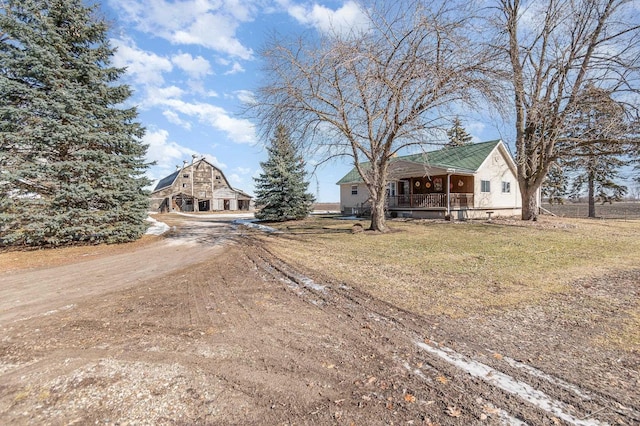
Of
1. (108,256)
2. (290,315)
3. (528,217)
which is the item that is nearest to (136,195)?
(108,256)

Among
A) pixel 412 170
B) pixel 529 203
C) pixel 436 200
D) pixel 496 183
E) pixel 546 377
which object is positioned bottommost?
pixel 546 377

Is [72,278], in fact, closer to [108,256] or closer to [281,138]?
[108,256]

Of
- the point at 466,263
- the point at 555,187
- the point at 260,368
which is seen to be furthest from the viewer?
the point at 555,187

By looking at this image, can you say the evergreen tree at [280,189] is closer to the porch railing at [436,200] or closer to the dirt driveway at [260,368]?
the porch railing at [436,200]

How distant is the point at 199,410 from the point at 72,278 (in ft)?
21.2

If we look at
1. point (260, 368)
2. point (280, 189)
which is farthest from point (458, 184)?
point (260, 368)

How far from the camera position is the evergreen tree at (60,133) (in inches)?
396

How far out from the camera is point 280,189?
2108 centimetres

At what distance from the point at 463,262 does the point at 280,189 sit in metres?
15.3

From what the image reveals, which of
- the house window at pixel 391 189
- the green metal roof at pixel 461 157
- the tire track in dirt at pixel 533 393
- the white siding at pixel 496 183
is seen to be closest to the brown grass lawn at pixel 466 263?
the tire track in dirt at pixel 533 393

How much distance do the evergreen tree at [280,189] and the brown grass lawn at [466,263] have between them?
864cm

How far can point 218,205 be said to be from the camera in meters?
42.9

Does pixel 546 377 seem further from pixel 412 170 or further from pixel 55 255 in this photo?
pixel 412 170

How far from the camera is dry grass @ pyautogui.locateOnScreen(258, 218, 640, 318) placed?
5008 mm
